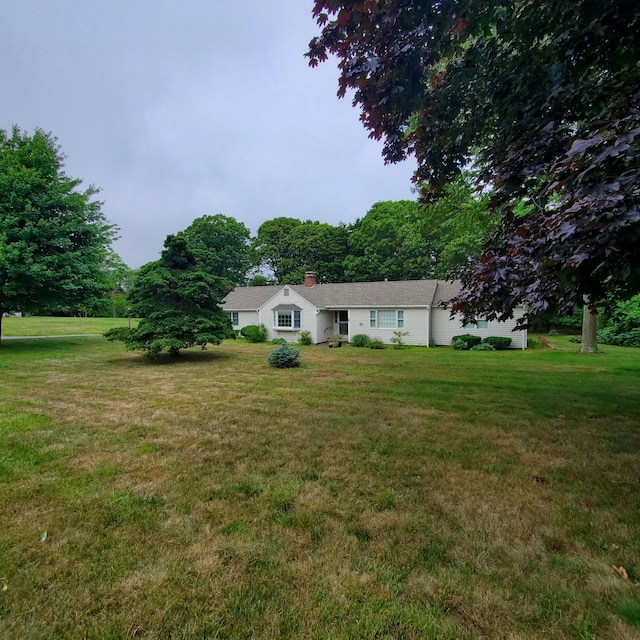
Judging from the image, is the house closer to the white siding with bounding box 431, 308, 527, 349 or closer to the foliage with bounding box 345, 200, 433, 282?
the white siding with bounding box 431, 308, 527, 349

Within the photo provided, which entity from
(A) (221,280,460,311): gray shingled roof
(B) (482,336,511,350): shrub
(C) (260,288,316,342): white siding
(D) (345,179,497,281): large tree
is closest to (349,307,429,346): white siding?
(A) (221,280,460,311): gray shingled roof

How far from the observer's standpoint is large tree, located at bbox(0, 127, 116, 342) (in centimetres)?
1252

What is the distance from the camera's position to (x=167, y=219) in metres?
34.7

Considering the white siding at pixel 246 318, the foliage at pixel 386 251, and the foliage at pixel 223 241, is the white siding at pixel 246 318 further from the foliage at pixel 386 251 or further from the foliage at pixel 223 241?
the foliage at pixel 223 241

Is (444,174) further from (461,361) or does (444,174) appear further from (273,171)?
(273,171)

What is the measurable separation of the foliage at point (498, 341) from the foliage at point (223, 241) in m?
28.9

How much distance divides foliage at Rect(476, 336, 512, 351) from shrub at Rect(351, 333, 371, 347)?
20.4ft

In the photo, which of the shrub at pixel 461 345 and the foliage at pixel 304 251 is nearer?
the shrub at pixel 461 345

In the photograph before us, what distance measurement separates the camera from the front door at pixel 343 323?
71.5 ft

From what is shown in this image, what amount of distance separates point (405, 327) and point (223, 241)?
28.1 metres

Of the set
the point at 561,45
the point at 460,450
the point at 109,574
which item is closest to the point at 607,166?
the point at 561,45

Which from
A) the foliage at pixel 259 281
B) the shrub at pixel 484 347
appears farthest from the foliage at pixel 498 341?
the foliage at pixel 259 281

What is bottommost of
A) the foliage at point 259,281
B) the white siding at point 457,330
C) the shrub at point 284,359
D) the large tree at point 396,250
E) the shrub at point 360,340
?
the shrub at point 284,359

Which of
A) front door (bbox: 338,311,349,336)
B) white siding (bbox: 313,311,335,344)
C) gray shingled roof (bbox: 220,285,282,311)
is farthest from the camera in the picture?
gray shingled roof (bbox: 220,285,282,311)
